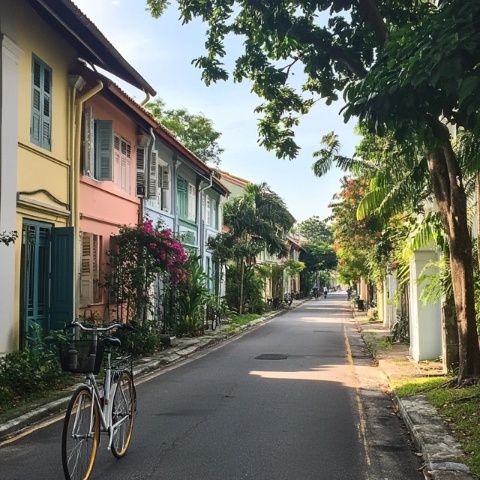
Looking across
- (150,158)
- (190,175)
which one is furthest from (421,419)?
(190,175)

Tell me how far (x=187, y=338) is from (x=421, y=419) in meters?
11.9

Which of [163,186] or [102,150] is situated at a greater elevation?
[163,186]

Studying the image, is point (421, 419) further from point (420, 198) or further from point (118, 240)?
point (118, 240)

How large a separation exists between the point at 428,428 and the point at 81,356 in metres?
4.15

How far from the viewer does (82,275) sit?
44.3 ft

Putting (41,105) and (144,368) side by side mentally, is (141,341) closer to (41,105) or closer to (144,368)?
(144,368)

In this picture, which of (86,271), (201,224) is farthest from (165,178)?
(86,271)

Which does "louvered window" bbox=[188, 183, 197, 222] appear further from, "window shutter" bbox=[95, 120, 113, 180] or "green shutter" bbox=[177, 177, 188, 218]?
"window shutter" bbox=[95, 120, 113, 180]

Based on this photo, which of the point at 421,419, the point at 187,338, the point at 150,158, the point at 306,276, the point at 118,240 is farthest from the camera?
the point at 306,276

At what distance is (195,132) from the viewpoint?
44344 millimetres

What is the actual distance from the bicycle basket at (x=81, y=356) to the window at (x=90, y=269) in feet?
27.5

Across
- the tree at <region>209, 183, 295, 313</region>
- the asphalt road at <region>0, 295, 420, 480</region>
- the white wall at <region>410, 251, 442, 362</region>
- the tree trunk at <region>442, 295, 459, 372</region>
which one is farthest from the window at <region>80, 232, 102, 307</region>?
the tree at <region>209, 183, 295, 313</region>

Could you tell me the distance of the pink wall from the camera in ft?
45.4

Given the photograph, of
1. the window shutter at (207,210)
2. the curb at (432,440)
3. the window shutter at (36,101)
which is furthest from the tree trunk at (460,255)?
the window shutter at (207,210)
